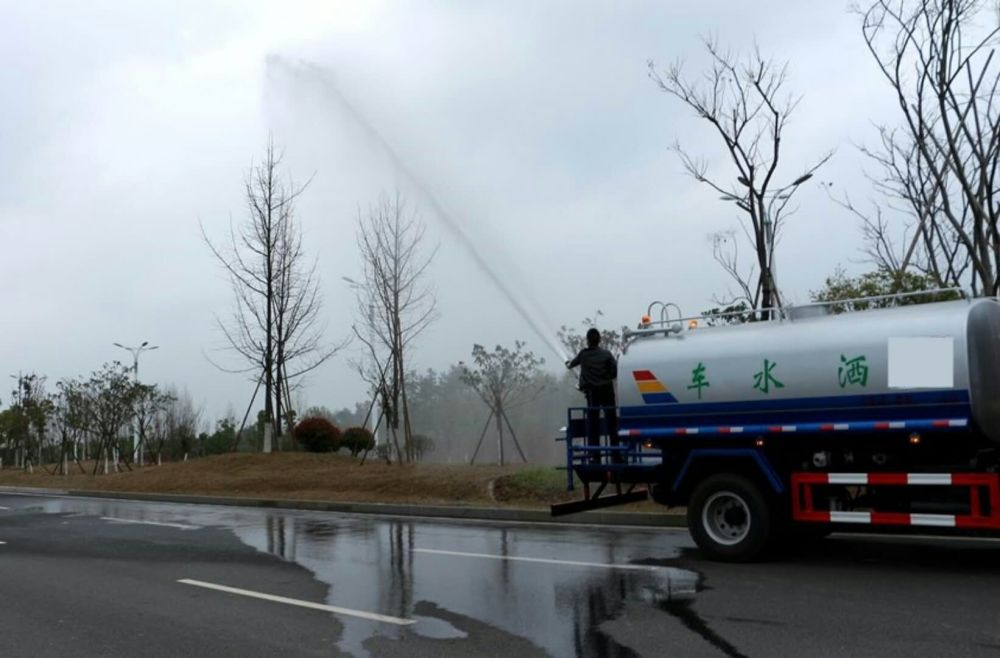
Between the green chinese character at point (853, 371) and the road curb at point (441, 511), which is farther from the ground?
the green chinese character at point (853, 371)

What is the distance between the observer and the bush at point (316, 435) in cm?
2819

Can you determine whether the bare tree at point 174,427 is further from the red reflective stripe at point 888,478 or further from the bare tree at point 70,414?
the red reflective stripe at point 888,478

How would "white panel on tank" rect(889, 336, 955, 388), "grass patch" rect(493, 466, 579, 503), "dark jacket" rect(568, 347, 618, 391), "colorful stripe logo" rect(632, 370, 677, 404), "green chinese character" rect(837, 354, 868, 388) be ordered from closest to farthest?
1. "white panel on tank" rect(889, 336, 955, 388)
2. "green chinese character" rect(837, 354, 868, 388)
3. "colorful stripe logo" rect(632, 370, 677, 404)
4. "dark jacket" rect(568, 347, 618, 391)
5. "grass patch" rect(493, 466, 579, 503)

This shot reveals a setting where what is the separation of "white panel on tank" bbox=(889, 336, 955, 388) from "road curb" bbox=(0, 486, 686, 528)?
210 inches

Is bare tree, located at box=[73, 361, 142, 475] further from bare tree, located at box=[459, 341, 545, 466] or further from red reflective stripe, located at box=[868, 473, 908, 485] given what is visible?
red reflective stripe, located at box=[868, 473, 908, 485]

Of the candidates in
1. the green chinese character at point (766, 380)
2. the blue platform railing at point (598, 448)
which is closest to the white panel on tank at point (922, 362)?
the green chinese character at point (766, 380)

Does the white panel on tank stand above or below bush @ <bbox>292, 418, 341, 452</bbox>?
above

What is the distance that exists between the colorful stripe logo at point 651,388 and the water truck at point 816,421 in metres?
0.01

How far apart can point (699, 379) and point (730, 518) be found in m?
1.55

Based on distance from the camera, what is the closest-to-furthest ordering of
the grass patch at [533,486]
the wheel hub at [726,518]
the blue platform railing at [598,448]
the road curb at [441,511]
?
the wheel hub at [726,518]
the blue platform railing at [598,448]
the road curb at [441,511]
the grass patch at [533,486]

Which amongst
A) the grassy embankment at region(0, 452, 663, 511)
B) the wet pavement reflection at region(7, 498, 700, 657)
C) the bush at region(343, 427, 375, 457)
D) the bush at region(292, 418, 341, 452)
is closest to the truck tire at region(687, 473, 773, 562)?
the wet pavement reflection at region(7, 498, 700, 657)

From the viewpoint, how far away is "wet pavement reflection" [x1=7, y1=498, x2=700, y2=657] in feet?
21.7

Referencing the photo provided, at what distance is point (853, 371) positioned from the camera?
28.1ft

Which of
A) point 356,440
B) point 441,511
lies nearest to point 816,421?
point 441,511
